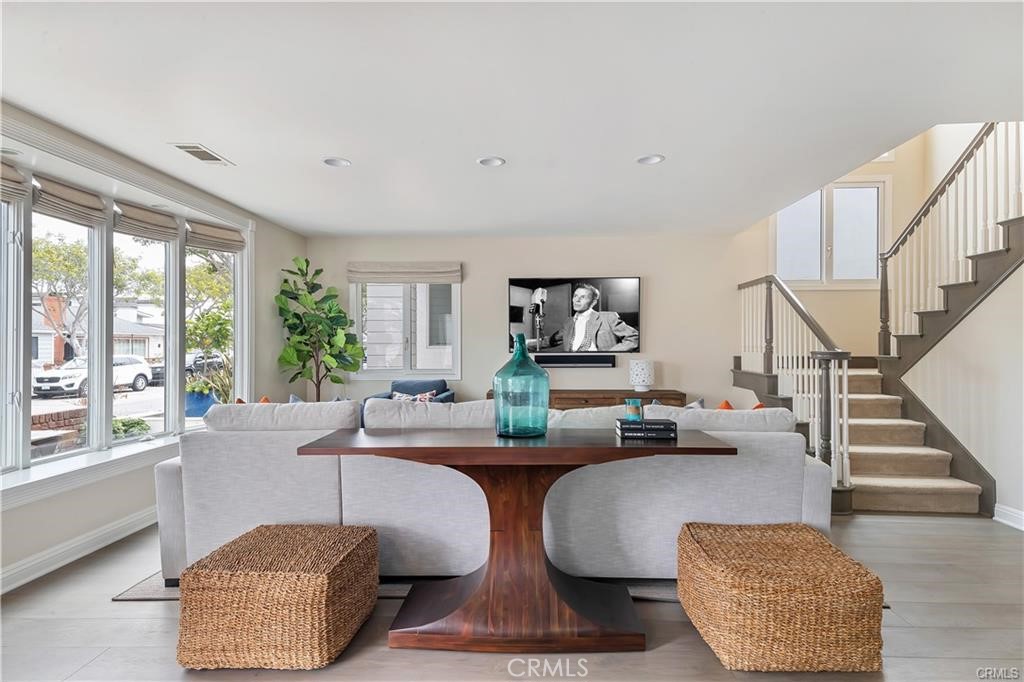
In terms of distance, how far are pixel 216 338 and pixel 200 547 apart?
2558mm

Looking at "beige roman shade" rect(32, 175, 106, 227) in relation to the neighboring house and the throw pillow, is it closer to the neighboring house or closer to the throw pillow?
the neighboring house

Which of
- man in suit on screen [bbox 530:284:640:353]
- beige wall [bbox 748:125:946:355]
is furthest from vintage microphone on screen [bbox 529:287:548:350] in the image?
beige wall [bbox 748:125:946:355]

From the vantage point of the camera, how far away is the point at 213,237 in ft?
14.6

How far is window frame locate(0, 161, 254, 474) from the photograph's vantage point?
9.67 ft

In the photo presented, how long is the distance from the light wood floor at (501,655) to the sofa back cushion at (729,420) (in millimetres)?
809

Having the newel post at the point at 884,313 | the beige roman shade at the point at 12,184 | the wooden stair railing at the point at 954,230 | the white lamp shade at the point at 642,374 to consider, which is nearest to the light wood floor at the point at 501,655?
the beige roman shade at the point at 12,184

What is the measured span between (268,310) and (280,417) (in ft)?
9.79

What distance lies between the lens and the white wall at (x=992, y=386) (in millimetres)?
3438

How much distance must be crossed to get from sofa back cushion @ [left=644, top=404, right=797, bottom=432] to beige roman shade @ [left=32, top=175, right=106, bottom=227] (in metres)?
3.51

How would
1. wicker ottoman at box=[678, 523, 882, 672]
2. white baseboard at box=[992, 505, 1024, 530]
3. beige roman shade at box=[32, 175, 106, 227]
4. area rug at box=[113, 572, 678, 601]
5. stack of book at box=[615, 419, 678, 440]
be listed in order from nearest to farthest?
wicker ottoman at box=[678, 523, 882, 672]
stack of book at box=[615, 419, 678, 440]
area rug at box=[113, 572, 678, 601]
beige roman shade at box=[32, 175, 106, 227]
white baseboard at box=[992, 505, 1024, 530]

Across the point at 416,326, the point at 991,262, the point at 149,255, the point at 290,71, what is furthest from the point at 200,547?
the point at 991,262

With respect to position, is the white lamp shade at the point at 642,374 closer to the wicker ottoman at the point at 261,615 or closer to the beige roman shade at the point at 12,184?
the wicker ottoman at the point at 261,615

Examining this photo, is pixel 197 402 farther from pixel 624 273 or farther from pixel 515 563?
pixel 624 273

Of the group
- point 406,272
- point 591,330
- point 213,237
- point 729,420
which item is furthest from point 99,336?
point 591,330
